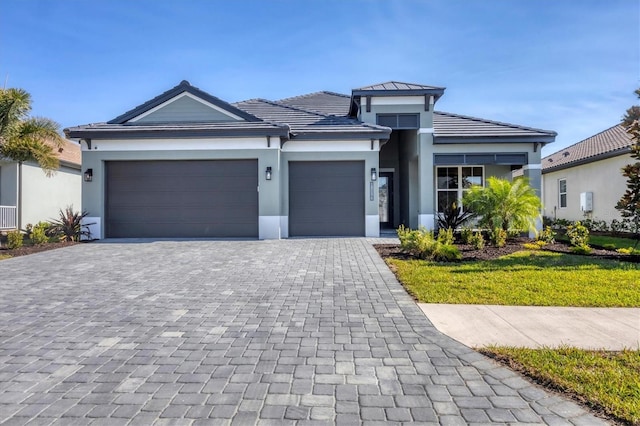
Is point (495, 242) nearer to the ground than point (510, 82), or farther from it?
nearer to the ground

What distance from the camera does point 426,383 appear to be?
2.90m

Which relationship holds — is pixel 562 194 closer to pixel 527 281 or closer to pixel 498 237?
pixel 498 237


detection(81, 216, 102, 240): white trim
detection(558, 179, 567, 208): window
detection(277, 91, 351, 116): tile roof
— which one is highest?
detection(277, 91, 351, 116): tile roof

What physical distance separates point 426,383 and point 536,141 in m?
13.6

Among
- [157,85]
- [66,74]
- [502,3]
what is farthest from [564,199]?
[66,74]

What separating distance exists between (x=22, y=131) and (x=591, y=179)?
896 inches

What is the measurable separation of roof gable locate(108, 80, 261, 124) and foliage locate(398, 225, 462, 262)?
24.9 feet

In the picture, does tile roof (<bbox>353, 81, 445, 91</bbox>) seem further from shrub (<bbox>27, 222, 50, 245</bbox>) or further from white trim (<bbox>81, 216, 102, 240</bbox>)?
shrub (<bbox>27, 222, 50, 245</bbox>)

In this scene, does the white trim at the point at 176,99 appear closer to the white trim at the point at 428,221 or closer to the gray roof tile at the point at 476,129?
the gray roof tile at the point at 476,129

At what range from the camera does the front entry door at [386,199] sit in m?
17.2

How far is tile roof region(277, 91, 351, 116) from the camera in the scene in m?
17.6

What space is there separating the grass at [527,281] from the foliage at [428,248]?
16.3 inches

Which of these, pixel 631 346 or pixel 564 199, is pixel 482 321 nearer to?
pixel 631 346

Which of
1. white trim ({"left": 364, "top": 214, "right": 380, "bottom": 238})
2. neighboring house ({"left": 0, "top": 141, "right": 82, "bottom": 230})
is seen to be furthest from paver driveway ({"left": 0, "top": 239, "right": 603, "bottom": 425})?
neighboring house ({"left": 0, "top": 141, "right": 82, "bottom": 230})
